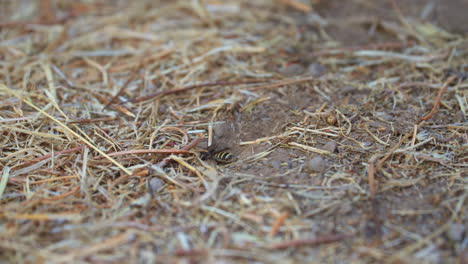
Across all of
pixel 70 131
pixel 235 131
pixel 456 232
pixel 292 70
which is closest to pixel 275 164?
pixel 235 131

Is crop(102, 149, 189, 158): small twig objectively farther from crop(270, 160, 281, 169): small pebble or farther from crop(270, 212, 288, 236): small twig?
crop(270, 212, 288, 236): small twig

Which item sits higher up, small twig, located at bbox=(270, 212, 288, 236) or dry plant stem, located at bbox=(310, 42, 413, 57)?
dry plant stem, located at bbox=(310, 42, 413, 57)

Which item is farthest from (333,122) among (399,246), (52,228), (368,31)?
(52,228)

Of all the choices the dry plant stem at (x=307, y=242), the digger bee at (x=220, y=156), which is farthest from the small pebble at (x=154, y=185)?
the dry plant stem at (x=307, y=242)

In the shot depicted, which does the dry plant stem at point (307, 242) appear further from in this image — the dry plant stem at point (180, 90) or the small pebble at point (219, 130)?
the dry plant stem at point (180, 90)

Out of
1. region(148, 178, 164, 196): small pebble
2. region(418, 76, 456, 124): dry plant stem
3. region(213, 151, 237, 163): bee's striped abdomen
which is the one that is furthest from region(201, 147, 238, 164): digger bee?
region(418, 76, 456, 124): dry plant stem

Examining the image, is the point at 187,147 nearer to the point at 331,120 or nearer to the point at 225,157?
the point at 225,157

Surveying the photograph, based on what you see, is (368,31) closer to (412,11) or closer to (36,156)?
(412,11)
